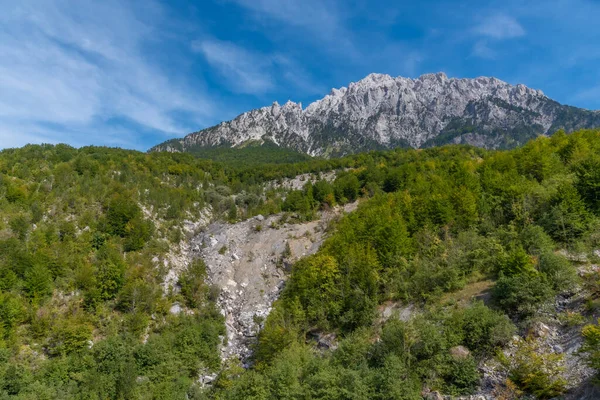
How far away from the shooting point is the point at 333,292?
36.9 m

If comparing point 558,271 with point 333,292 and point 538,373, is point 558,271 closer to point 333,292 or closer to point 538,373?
point 538,373

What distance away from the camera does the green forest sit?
2228 cm

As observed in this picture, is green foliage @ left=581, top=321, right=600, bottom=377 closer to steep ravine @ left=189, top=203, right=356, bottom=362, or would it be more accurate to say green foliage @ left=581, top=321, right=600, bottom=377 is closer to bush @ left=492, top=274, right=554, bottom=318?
bush @ left=492, top=274, right=554, bottom=318

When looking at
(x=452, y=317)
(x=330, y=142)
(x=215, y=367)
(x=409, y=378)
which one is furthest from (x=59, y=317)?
(x=330, y=142)

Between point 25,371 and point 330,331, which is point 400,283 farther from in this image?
point 25,371

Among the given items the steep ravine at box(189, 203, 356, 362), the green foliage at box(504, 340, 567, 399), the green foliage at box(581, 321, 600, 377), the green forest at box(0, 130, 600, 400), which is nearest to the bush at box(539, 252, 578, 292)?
the green forest at box(0, 130, 600, 400)

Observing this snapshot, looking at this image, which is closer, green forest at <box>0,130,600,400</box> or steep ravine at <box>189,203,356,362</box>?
green forest at <box>0,130,600,400</box>

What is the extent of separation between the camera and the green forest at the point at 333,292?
22.3 metres

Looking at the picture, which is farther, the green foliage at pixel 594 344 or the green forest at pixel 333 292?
the green forest at pixel 333 292

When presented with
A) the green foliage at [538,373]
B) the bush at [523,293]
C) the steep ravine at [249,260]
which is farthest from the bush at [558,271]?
the steep ravine at [249,260]

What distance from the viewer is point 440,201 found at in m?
42.0

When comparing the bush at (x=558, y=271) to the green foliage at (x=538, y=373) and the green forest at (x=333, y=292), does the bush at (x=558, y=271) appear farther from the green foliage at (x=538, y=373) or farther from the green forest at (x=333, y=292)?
the green foliage at (x=538, y=373)

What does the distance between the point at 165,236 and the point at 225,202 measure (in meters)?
21.6

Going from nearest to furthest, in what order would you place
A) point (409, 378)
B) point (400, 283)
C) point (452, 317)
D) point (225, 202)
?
point (409, 378) → point (452, 317) → point (400, 283) → point (225, 202)
